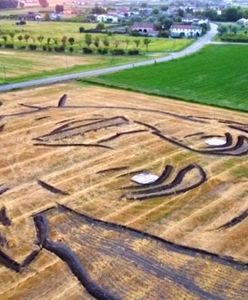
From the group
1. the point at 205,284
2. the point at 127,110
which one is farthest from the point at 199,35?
the point at 205,284

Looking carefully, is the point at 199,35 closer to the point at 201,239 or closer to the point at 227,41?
the point at 227,41

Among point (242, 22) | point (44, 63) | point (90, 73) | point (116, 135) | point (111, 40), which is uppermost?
point (242, 22)

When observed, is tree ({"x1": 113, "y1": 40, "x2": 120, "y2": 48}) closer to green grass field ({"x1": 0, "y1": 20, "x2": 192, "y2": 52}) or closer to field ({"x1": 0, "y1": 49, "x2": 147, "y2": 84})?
green grass field ({"x1": 0, "y1": 20, "x2": 192, "y2": 52})

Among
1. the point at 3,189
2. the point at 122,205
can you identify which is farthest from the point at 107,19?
the point at 122,205

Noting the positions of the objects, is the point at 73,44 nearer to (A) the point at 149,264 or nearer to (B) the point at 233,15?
(A) the point at 149,264

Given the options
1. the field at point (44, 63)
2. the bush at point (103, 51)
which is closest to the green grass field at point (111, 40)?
the bush at point (103, 51)

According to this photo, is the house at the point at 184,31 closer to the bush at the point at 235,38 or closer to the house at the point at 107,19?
the bush at the point at 235,38
